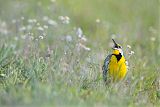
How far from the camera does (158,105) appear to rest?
690cm

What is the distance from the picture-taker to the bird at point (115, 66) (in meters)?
7.79

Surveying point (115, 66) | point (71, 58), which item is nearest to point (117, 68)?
point (115, 66)

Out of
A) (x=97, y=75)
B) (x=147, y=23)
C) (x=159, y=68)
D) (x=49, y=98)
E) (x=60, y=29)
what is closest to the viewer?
(x=49, y=98)

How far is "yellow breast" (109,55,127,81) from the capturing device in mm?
7816

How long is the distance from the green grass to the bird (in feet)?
0.29

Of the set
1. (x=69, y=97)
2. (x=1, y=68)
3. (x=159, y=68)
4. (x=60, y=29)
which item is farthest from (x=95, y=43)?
(x=69, y=97)

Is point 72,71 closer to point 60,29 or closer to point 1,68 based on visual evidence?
point 1,68

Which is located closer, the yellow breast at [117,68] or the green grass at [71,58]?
the green grass at [71,58]

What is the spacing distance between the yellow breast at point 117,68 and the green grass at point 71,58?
0.10 meters

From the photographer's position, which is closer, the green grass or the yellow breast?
the green grass

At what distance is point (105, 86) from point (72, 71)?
47cm

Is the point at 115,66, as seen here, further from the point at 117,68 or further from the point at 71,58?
the point at 71,58

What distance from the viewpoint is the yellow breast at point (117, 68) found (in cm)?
782

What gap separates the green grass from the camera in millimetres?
6117
